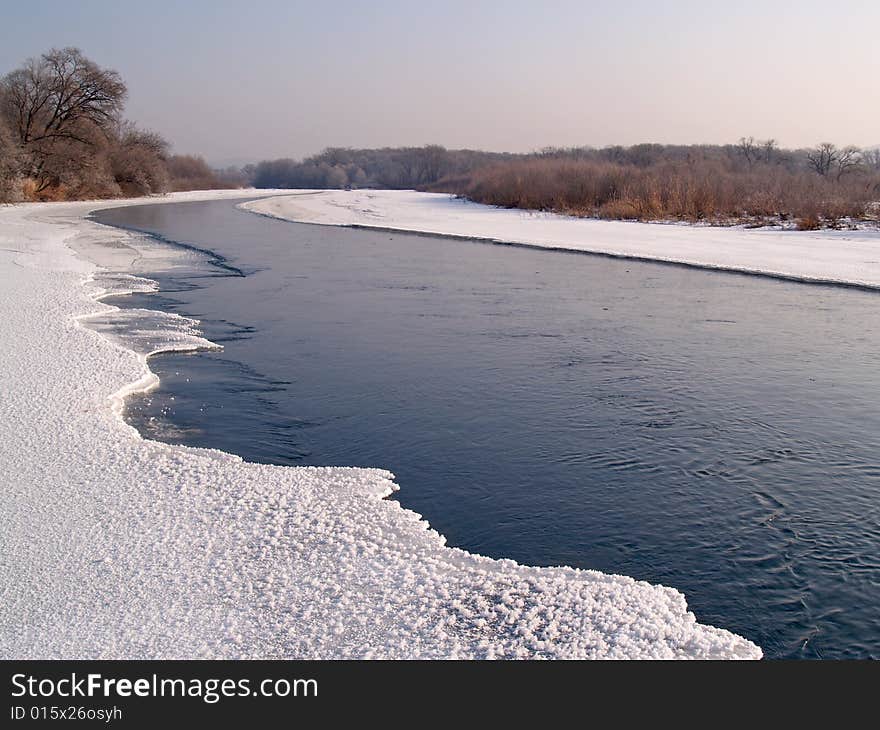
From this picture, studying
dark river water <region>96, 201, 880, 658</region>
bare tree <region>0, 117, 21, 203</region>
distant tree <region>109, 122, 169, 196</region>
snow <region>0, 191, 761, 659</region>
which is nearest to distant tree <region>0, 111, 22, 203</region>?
bare tree <region>0, 117, 21, 203</region>

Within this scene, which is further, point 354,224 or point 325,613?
point 354,224

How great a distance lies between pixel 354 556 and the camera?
3662 mm

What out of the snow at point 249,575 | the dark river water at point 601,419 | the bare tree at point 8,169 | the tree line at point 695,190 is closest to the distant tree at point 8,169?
the bare tree at point 8,169

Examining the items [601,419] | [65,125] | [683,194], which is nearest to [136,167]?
[65,125]

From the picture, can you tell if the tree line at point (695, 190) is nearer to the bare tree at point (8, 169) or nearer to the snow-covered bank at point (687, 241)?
the snow-covered bank at point (687, 241)

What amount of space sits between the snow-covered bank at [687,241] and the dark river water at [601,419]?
215 cm

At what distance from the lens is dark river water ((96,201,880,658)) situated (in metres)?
3.83

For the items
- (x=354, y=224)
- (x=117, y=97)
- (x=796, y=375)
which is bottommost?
(x=796, y=375)

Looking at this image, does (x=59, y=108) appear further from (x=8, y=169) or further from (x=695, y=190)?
(x=695, y=190)

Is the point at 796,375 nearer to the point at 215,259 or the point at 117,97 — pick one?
the point at 215,259

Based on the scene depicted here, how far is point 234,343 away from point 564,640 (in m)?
5.96

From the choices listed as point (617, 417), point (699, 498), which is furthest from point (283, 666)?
point (617, 417)

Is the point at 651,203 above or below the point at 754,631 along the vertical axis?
above

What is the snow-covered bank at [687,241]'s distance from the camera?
14.1 m
